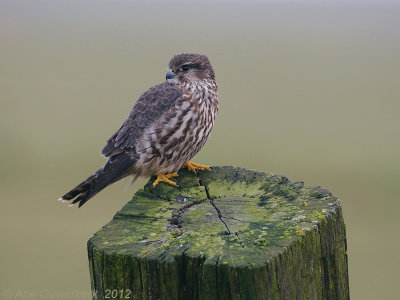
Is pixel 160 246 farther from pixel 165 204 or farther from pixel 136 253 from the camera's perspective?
pixel 165 204

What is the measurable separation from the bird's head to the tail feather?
763mm

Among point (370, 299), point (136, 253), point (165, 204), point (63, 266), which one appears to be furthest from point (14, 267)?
point (136, 253)

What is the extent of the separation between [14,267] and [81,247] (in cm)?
101

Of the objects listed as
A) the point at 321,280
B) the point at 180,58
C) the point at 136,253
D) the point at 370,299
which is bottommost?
the point at 370,299

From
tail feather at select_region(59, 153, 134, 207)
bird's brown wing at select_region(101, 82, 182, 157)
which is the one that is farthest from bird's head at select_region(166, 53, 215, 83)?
tail feather at select_region(59, 153, 134, 207)

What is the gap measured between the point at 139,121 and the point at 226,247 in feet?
6.19

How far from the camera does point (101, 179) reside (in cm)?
404

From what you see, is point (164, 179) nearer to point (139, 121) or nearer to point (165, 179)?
point (165, 179)

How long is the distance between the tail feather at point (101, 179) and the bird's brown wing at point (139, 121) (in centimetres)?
7

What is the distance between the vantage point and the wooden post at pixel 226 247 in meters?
2.39

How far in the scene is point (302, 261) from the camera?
8.33ft

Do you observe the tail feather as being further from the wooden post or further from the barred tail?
the wooden post

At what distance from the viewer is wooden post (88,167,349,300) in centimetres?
239

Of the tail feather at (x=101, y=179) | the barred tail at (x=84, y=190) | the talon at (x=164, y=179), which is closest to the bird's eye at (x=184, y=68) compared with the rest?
the tail feather at (x=101, y=179)
